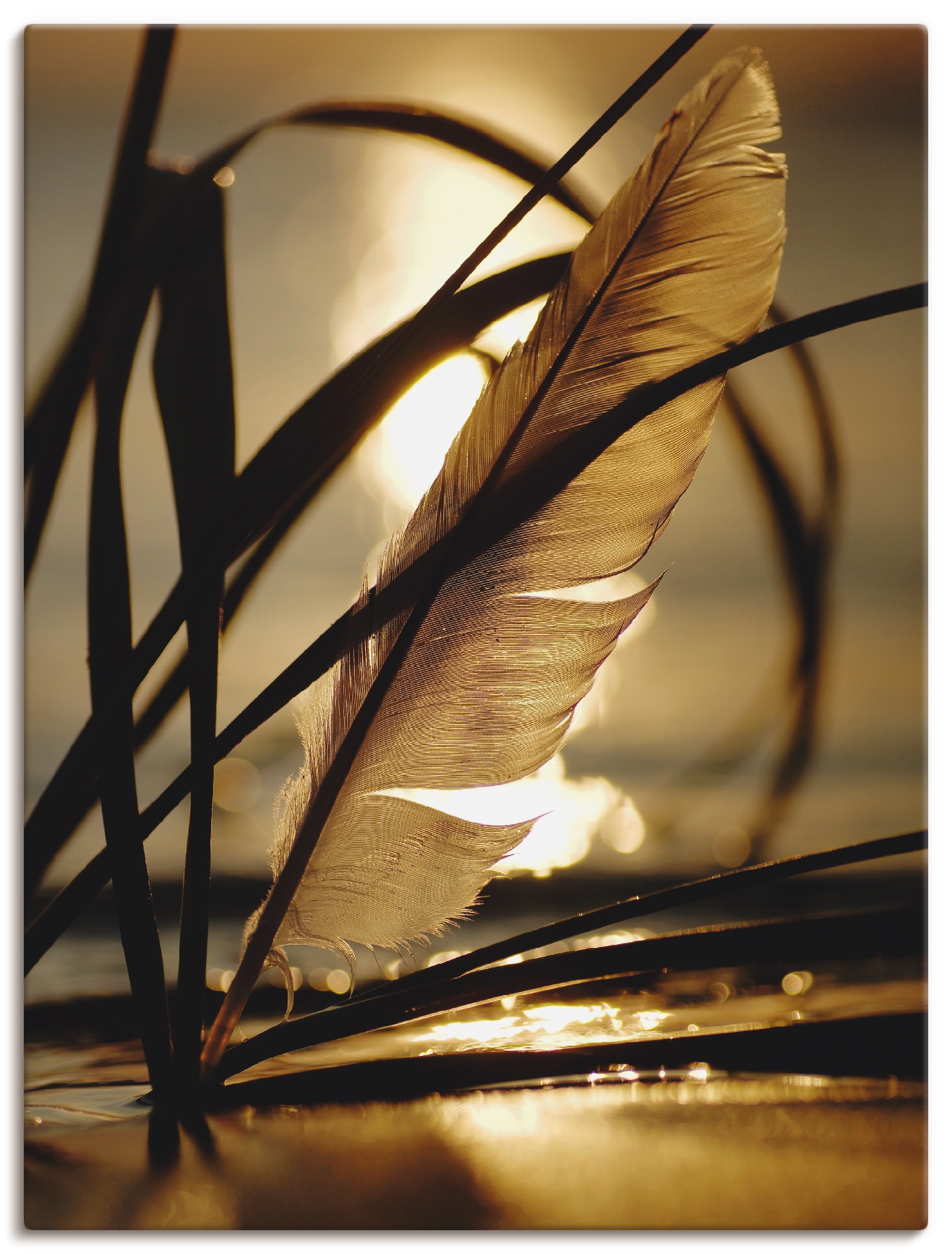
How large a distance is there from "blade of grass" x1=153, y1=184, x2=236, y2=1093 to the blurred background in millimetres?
24

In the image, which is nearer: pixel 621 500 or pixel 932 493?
pixel 621 500

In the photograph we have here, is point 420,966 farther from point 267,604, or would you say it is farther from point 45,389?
point 45,389

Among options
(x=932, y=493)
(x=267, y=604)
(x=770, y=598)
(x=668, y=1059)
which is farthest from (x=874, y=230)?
→ (x=668, y=1059)

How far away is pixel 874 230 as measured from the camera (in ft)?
2.82

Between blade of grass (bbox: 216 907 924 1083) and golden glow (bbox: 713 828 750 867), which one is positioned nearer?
blade of grass (bbox: 216 907 924 1083)

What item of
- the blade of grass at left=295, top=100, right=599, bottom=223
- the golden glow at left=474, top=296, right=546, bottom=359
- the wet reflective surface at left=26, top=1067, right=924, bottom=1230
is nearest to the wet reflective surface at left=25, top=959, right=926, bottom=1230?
the wet reflective surface at left=26, top=1067, right=924, bottom=1230

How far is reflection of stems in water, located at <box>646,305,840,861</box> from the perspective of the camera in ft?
2.77

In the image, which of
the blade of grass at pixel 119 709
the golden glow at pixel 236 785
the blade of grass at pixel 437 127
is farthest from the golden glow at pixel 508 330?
the golden glow at pixel 236 785

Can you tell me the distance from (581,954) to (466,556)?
357mm

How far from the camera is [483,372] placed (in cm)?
83

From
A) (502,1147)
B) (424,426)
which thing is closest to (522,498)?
(424,426)

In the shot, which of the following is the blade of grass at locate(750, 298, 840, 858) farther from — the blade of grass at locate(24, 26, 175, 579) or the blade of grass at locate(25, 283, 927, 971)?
the blade of grass at locate(24, 26, 175, 579)

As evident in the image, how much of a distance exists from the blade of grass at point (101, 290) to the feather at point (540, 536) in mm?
354

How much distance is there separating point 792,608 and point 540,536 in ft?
0.96
